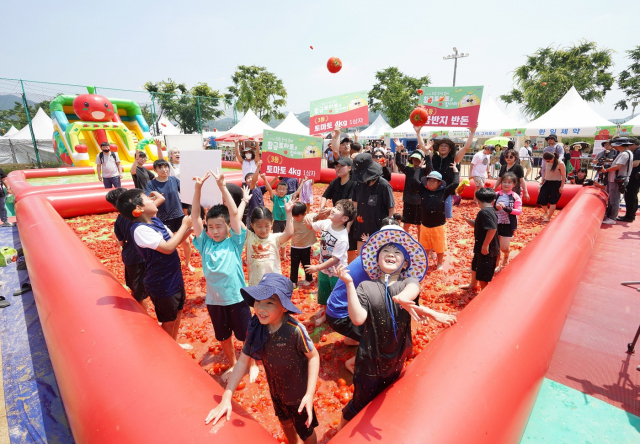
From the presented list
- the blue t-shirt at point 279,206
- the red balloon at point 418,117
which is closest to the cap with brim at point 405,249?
the blue t-shirt at point 279,206

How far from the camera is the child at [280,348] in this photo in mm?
2184

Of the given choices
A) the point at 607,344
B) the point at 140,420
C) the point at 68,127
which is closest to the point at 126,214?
the point at 140,420

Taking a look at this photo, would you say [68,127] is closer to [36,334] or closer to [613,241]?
[36,334]

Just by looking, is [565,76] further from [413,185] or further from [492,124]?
[413,185]

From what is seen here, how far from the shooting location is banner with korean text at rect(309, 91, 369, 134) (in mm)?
6941

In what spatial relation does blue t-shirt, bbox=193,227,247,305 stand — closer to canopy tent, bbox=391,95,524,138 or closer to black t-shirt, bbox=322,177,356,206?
black t-shirt, bbox=322,177,356,206

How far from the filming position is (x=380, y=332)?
92.1 inches

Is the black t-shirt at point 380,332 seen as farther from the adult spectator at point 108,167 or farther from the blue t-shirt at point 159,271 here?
the adult spectator at point 108,167

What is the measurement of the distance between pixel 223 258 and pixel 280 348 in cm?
121

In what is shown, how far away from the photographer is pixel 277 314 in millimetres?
2250

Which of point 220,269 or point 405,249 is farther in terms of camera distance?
point 220,269

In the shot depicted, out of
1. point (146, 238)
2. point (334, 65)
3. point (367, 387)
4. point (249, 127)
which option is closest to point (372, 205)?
point (367, 387)

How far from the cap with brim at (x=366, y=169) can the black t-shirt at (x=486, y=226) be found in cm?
162

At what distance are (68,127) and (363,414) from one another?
26.8m
